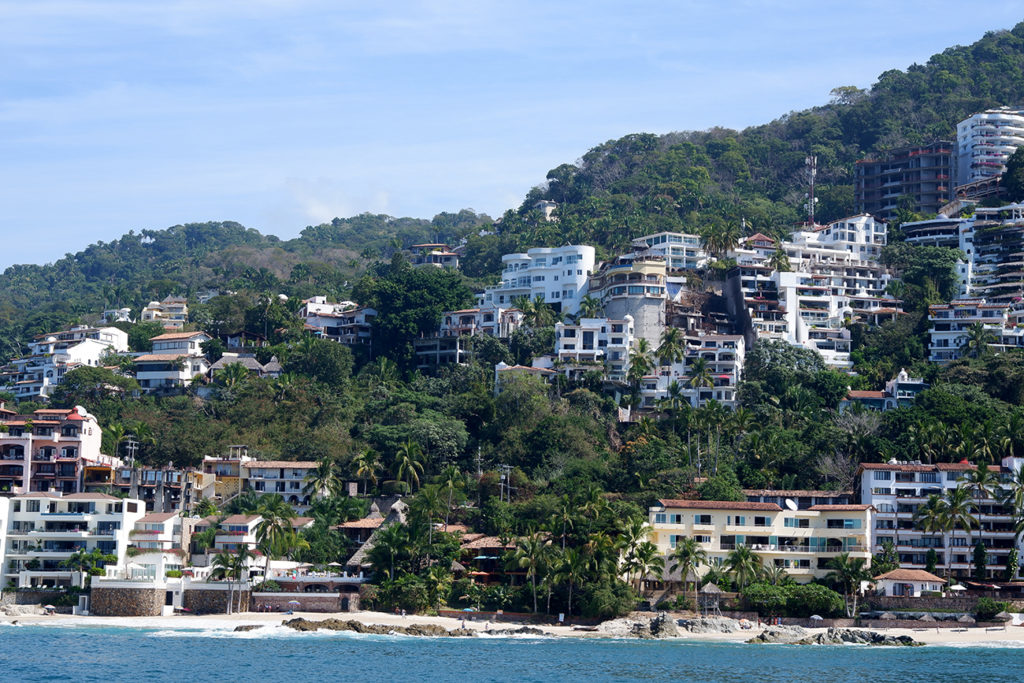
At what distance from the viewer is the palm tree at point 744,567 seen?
247ft

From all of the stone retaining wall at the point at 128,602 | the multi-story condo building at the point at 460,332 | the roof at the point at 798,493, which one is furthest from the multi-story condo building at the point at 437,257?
the stone retaining wall at the point at 128,602

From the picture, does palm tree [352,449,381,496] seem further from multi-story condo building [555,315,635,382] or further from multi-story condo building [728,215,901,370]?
multi-story condo building [728,215,901,370]

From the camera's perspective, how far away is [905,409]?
91.9 meters

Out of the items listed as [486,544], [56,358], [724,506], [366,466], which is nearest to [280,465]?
[366,466]

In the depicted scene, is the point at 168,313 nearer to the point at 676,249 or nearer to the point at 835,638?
the point at 676,249

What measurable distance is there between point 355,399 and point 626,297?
2378cm

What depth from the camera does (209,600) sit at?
75.8 metres

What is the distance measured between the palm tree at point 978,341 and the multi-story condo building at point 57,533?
63.9 m

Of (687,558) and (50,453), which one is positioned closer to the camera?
(687,558)

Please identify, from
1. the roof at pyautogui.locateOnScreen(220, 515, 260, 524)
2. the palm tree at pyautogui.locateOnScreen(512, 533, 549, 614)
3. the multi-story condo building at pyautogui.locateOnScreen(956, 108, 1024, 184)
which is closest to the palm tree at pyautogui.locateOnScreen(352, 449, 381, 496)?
the roof at pyautogui.locateOnScreen(220, 515, 260, 524)

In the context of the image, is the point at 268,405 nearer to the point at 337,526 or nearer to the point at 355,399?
the point at 355,399

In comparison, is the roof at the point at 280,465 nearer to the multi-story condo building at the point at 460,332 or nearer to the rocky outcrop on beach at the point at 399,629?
the rocky outcrop on beach at the point at 399,629

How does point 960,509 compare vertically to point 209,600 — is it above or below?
above

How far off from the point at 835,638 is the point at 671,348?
116 ft
